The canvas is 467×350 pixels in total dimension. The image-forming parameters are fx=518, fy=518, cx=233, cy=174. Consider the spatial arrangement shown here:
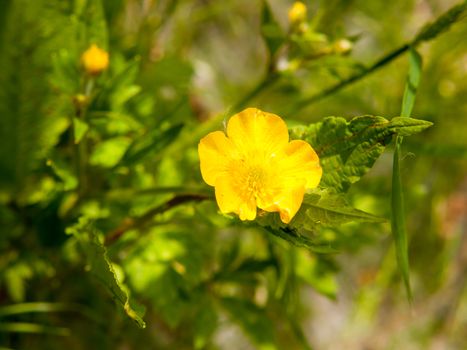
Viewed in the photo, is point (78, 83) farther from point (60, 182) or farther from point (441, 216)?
point (441, 216)

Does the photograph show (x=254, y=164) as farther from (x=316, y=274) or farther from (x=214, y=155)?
(x=316, y=274)

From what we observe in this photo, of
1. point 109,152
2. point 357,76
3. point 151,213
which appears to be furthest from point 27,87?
point 357,76

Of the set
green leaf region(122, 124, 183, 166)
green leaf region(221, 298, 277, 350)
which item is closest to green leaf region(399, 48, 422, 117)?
green leaf region(122, 124, 183, 166)

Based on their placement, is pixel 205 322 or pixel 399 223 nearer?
pixel 399 223

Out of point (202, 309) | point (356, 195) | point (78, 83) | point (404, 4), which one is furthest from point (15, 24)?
point (404, 4)

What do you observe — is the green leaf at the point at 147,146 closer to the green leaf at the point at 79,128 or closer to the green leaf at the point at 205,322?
the green leaf at the point at 79,128

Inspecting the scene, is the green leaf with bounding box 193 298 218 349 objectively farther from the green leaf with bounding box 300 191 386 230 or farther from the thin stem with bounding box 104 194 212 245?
the green leaf with bounding box 300 191 386 230

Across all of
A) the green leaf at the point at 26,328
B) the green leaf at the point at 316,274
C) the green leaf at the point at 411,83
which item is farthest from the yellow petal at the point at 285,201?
the green leaf at the point at 26,328
